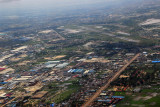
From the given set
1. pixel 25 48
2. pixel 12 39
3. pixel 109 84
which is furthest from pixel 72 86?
pixel 12 39

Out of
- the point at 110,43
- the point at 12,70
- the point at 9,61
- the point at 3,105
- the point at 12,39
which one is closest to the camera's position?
the point at 3,105

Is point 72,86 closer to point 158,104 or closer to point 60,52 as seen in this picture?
point 158,104

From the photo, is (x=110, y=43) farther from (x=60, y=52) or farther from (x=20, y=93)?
(x=20, y=93)

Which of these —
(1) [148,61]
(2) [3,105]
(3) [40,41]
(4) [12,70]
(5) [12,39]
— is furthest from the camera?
(5) [12,39]

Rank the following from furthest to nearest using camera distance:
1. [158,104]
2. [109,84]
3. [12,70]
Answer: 1. [12,70]
2. [109,84]
3. [158,104]

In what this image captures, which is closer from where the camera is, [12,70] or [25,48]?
[12,70]

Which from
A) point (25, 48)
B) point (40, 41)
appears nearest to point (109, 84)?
point (25, 48)

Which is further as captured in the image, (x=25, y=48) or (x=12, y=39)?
(x=12, y=39)

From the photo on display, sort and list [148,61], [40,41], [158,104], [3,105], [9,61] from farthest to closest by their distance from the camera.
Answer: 1. [40,41]
2. [9,61]
3. [148,61]
4. [3,105]
5. [158,104]

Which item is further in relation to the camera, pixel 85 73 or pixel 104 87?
pixel 85 73
